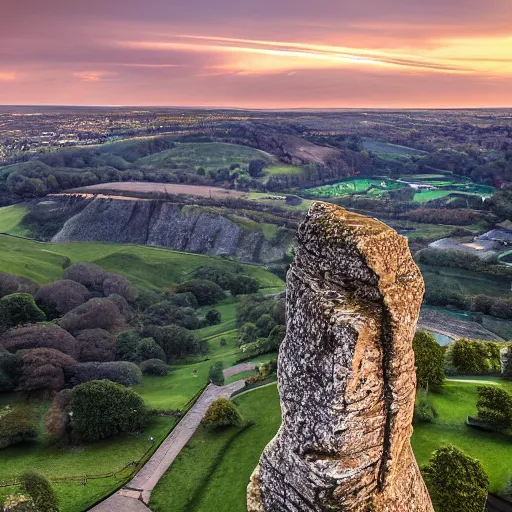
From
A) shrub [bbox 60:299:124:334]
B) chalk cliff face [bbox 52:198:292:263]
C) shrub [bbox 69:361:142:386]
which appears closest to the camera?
shrub [bbox 69:361:142:386]

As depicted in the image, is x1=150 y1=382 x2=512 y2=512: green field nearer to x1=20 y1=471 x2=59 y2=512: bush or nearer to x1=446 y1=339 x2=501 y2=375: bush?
x1=446 y1=339 x2=501 y2=375: bush

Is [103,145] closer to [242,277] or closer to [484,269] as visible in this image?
[242,277]

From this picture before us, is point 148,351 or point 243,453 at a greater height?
point 243,453

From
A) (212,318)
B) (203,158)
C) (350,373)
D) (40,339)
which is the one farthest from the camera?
(203,158)

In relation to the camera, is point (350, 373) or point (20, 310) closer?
point (350, 373)

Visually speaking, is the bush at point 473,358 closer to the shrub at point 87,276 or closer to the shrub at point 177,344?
the shrub at point 177,344

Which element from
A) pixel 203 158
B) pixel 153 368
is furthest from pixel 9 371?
pixel 203 158

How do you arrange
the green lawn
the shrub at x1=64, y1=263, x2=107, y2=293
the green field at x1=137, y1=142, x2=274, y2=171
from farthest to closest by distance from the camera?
1. the green field at x1=137, y1=142, x2=274, y2=171
2. the green lawn
3. the shrub at x1=64, y1=263, x2=107, y2=293

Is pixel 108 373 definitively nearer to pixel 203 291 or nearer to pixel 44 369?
pixel 44 369

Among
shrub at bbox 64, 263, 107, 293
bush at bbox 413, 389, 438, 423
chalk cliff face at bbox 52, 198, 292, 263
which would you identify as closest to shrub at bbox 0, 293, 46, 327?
shrub at bbox 64, 263, 107, 293
